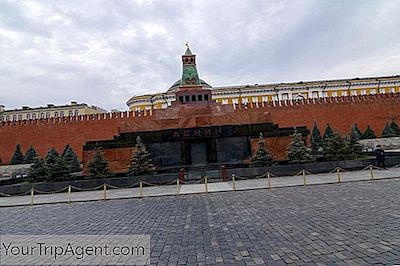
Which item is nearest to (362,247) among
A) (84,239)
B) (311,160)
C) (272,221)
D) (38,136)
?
(272,221)

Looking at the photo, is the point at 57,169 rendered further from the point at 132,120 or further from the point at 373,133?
the point at 373,133

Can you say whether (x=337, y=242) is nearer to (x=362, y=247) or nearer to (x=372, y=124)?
(x=362, y=247)

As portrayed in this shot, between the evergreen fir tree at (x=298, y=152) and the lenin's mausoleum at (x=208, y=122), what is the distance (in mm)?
1187

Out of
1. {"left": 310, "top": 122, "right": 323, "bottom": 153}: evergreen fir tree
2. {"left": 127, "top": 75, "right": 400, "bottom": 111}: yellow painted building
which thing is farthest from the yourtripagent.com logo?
{"left": 127, "top": 75, "right": 400, "bottom": 111}: yellow painted building

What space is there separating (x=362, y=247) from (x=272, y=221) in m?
1.97

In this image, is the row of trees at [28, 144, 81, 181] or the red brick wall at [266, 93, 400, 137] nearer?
the row of trees at [28, 144, 81, 181]

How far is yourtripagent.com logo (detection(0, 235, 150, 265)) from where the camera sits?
4098 millimetres

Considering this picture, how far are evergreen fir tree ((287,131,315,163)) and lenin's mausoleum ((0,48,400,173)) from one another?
1.19m

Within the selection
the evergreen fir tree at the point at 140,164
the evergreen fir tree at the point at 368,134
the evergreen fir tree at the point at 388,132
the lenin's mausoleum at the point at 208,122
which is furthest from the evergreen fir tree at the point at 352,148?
the evergreen fir tree at the point at 388,132

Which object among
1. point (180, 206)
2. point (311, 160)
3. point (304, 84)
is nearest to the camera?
point (180, 206)

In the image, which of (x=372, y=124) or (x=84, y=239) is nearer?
(x=84, y=239)

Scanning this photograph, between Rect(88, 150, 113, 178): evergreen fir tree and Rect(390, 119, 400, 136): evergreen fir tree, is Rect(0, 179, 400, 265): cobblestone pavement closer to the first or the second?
Rect(88, 150, 113, 178): evergreen fir tree

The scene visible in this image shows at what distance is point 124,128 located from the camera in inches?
678

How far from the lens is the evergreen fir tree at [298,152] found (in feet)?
46.7
